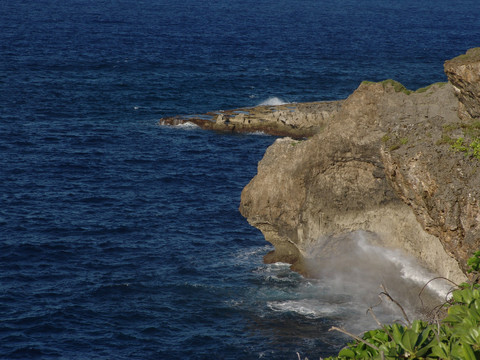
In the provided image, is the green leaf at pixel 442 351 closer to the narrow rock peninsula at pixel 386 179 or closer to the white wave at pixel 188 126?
the narrow rock peninsula at pixel 386 179

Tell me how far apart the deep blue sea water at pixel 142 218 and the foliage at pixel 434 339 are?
10.5m

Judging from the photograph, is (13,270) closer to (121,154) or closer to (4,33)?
(121,154)

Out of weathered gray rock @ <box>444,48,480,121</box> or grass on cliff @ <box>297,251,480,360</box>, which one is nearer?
grass on cliff @ <box>297,251,480,360</box>

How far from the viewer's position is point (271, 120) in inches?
3949

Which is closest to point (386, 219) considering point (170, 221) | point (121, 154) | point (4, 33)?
point (170, 221)

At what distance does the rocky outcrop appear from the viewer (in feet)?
322

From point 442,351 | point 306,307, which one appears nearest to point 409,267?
point 306,307

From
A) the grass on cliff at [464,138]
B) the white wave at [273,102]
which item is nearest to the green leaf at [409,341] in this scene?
the grass on cliff at [464,138]

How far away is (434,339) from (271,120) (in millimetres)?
82534

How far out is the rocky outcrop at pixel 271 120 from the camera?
98.2m

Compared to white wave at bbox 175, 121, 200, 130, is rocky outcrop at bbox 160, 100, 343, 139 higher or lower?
higher

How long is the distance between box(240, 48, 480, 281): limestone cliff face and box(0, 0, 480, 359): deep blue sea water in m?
4.79

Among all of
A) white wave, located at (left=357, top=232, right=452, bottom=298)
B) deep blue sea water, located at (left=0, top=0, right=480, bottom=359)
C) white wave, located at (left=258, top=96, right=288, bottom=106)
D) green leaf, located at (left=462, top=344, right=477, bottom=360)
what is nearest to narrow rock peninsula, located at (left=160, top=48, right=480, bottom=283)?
white wave, located at (left=357, top=232, right=452, bottom=298)

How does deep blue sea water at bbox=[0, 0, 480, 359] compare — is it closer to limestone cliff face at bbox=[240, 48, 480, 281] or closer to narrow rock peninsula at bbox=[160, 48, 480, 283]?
narrow rock peninsula at bbox=[160, 48, 480, 283]
